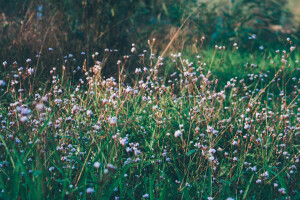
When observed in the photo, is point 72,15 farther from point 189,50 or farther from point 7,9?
point 189,50

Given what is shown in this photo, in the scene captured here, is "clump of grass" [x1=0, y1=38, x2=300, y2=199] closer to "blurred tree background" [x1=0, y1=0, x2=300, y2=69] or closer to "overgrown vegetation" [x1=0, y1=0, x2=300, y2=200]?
"overgrown vegetation" [x1=0, y1=0, x2=300, y2=200]

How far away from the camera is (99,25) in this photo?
448 centimetres

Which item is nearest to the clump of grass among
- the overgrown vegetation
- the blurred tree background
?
the overgrown vegetation

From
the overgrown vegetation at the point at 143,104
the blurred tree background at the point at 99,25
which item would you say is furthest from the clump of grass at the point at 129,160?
the blurred tree background at the point at 99,25

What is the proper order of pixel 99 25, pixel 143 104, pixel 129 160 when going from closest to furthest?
1. pixel 129 160
2. pixel 143 104
3. pixel 99 25

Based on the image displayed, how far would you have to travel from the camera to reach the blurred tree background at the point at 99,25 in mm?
3807

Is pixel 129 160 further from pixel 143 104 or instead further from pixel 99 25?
Result: pixel 99 25

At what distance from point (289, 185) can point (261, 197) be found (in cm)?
22

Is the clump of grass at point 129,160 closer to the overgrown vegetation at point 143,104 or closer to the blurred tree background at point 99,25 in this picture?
the overgrown vegetation at point 143,104

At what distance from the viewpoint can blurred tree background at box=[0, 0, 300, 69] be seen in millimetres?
3807

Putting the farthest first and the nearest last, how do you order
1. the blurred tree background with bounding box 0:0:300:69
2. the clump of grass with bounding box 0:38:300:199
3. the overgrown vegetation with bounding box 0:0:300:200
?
the blurred tree background with bounding box 0:0:300:69
the overgrown vegetation with bounding box 0:0:300:200
the clump of grass with bounding box 0:38:300:199

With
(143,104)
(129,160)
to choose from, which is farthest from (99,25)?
(129,160)

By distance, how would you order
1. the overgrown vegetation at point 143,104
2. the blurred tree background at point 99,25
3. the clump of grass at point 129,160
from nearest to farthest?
the clump of grass at point 129,160 → the overgrown vegetation at point 143,104 → the blurred tree background at point 99,25

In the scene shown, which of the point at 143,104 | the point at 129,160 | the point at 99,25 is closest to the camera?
the point at 129,160
